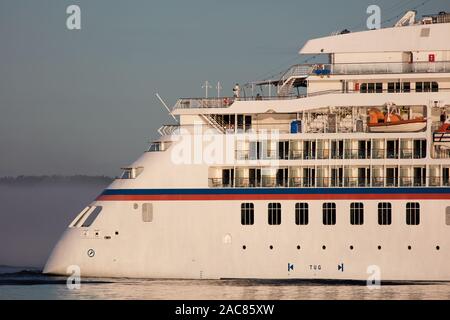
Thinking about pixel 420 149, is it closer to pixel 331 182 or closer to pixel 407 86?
pixel 407 86

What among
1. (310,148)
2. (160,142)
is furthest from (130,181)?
(310,148)

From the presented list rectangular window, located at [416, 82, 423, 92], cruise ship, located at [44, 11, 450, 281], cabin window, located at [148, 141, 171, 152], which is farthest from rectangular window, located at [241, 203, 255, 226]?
rectangular window, located at [416, 82, 423, 92]

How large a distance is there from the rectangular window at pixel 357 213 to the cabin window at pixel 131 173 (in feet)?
27.6

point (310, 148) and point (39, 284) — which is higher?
point (310, 148)

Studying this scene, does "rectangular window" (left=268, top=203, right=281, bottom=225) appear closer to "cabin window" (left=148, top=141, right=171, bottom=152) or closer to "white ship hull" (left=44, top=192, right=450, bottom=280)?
"white ship hull" (left=44, top=192, right=450, bottom=280)

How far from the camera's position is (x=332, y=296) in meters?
78.2

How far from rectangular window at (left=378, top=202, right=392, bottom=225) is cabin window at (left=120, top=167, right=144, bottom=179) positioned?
9479mm

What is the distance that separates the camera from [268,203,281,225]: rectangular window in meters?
81.3

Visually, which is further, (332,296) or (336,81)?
(336,81)

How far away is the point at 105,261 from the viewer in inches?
3204

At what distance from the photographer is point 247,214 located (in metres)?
81.5

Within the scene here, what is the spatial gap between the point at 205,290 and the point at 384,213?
7853 millimetres
